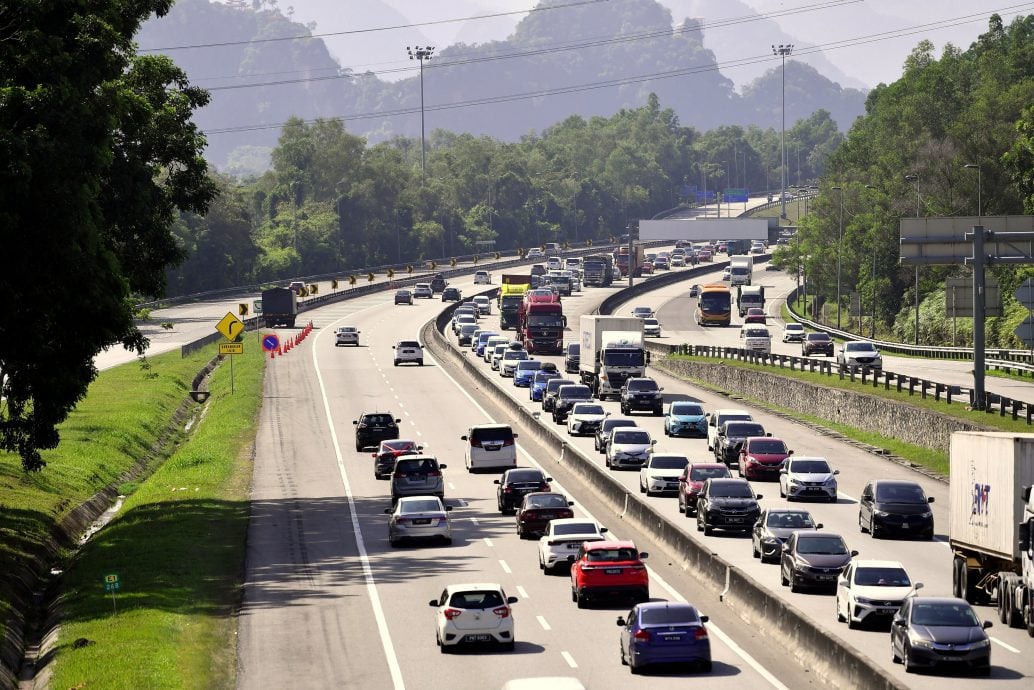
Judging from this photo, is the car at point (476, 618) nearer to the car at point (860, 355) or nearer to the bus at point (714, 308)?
the car at point (860, 355)

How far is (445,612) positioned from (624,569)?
541 centimetres

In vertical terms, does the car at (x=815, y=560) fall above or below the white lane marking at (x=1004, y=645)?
above

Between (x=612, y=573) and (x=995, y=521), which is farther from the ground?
(x=995, y=521)

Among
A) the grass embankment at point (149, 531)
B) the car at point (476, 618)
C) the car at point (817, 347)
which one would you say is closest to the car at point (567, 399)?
the grass embankment at point (149, 531)

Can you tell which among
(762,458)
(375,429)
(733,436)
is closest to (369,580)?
(762,458)

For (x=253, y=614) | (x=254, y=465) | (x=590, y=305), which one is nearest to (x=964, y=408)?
(x=254, y=465)

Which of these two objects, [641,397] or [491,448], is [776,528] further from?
[641,397]

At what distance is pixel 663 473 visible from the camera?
53656mm

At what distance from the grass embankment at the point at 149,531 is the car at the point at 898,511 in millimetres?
16647

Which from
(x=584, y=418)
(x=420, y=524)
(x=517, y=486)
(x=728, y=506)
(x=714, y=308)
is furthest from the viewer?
(x=714, y=308)

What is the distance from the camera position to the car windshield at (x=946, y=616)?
27.6 meters

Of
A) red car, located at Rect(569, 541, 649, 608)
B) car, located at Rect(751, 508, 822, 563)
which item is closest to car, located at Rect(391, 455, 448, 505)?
car, located at Rect(751, 508, 822, 563)

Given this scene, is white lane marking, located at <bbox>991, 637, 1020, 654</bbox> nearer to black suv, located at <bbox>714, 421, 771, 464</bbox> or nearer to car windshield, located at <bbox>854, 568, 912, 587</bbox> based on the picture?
car windshield, located at <bbox>854, 568, 912, 587</bbox>

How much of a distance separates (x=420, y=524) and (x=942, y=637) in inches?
829
